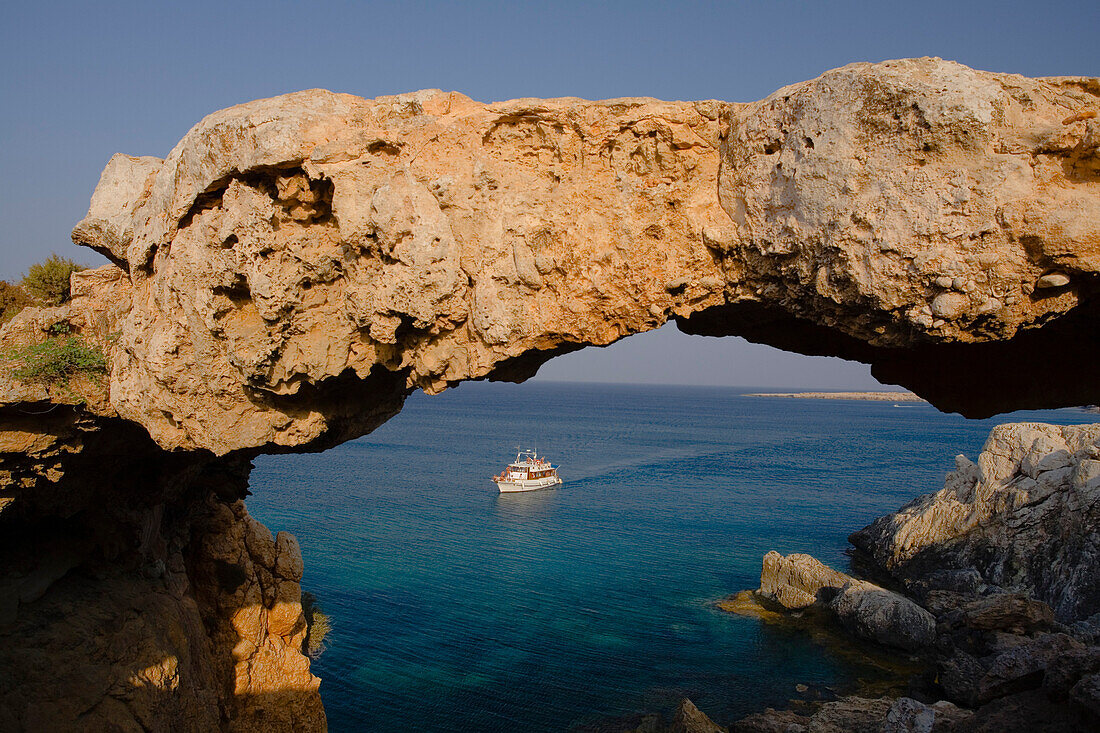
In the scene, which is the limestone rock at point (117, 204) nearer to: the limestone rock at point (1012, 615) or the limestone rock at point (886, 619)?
the limestone rock at point (1012, 615)

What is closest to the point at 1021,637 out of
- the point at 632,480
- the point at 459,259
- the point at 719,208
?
the point at 719,208

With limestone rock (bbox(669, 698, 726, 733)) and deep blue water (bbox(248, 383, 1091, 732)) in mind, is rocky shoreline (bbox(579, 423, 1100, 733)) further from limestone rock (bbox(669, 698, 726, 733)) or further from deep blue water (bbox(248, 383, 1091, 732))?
deep blue water (bbox(248, 383, 1091, 732))

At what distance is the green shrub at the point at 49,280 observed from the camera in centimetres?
1062

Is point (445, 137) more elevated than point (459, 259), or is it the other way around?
point (445, 137)

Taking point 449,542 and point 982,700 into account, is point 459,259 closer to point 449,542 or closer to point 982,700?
point 982,700

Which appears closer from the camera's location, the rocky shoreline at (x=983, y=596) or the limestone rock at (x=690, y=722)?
the rocky shoreline at (x=983, y=596)

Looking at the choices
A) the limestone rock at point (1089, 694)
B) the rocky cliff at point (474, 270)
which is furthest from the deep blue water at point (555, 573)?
the limestone rock at point (1089, 694)

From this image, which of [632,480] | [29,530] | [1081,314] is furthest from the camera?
[632,480]

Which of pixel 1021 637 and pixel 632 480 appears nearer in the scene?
pixel 1021 637

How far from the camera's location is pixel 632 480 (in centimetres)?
5528

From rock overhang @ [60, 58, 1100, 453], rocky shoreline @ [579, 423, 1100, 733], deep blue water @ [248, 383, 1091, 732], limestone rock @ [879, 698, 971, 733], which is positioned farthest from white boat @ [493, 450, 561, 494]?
rock overhang @ [60, 58, 1100, 453]

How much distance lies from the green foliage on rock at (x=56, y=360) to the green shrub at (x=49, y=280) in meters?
1.60

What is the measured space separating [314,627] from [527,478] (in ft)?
90.6

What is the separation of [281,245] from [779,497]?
155 ft
